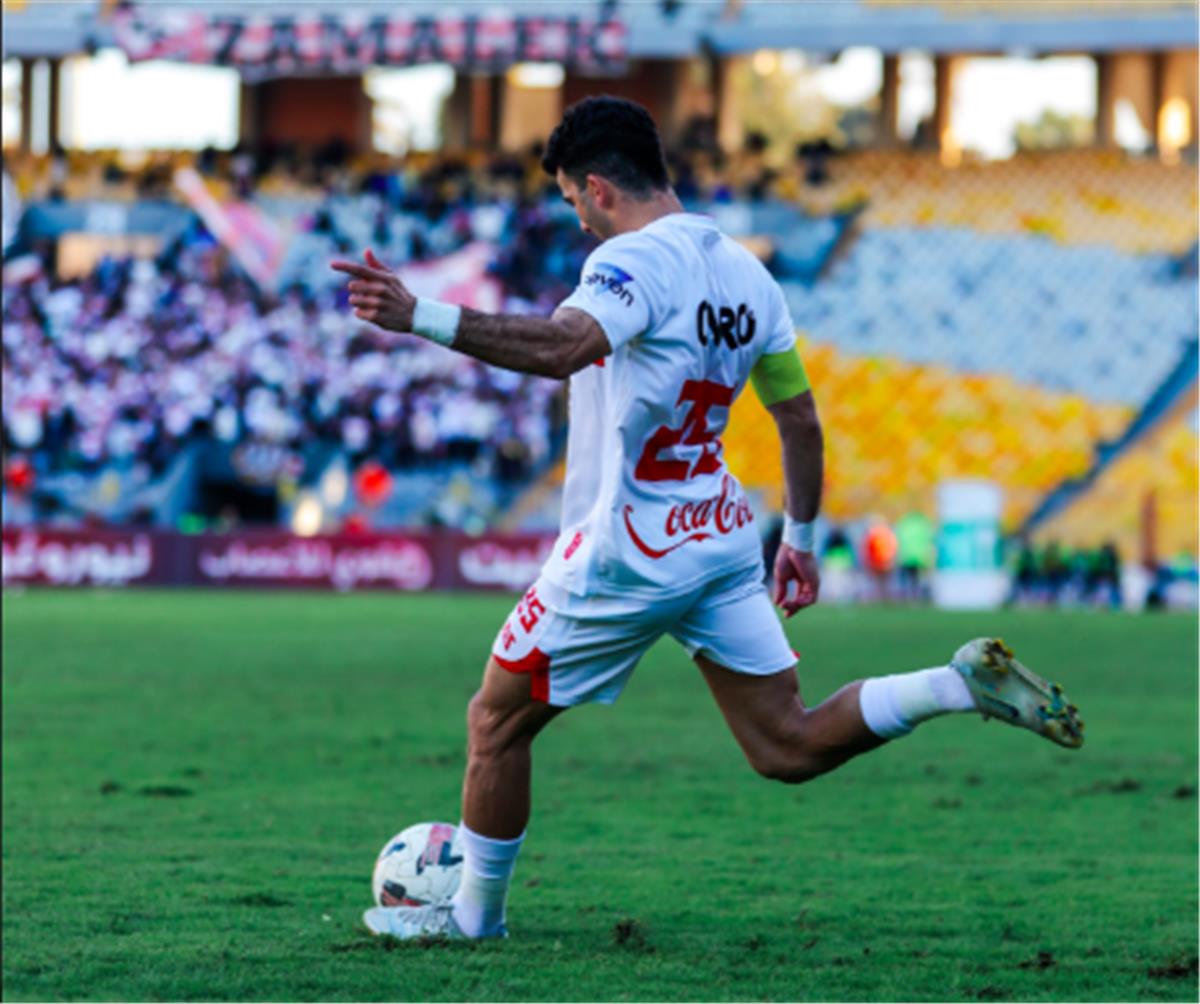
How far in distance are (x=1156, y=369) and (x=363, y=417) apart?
45.6ft

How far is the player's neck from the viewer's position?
5754mm

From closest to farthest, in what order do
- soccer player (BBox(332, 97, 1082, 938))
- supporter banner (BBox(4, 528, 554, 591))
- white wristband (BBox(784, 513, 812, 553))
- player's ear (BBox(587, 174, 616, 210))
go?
soccer player (BBox(332, 97, 1082, 938)), player's ear (BBox(587, 174, 616, 210)), white wristband (BBox(784, 513, 812, 553)), supporter banner (BBox(4, 528, 554, 591))

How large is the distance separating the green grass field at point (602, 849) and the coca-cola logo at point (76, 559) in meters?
17.7

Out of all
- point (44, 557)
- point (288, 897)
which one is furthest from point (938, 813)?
point (44, 557)

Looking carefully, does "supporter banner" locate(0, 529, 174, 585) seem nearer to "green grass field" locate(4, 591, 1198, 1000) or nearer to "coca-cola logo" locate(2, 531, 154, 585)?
"coca-cola logo" locate(2, 531, 154, 585)

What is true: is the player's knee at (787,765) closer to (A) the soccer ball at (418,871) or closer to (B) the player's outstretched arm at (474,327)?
(A) the soccer ball at (418,871)

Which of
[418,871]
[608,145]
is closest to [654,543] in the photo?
[608,145]

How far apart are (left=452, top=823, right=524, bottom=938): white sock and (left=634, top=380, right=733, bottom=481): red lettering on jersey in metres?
1.17

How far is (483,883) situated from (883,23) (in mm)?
36396

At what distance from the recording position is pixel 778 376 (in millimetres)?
6191

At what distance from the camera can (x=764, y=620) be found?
5.98m

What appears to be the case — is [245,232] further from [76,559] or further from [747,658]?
[747,658]

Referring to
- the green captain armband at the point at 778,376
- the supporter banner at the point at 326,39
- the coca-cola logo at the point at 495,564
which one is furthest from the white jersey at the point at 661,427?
the supporter banner at the point at 326,39

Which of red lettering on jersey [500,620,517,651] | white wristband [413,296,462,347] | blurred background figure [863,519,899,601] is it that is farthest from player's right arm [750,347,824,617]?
blurred background figure [863,519,899,601]
